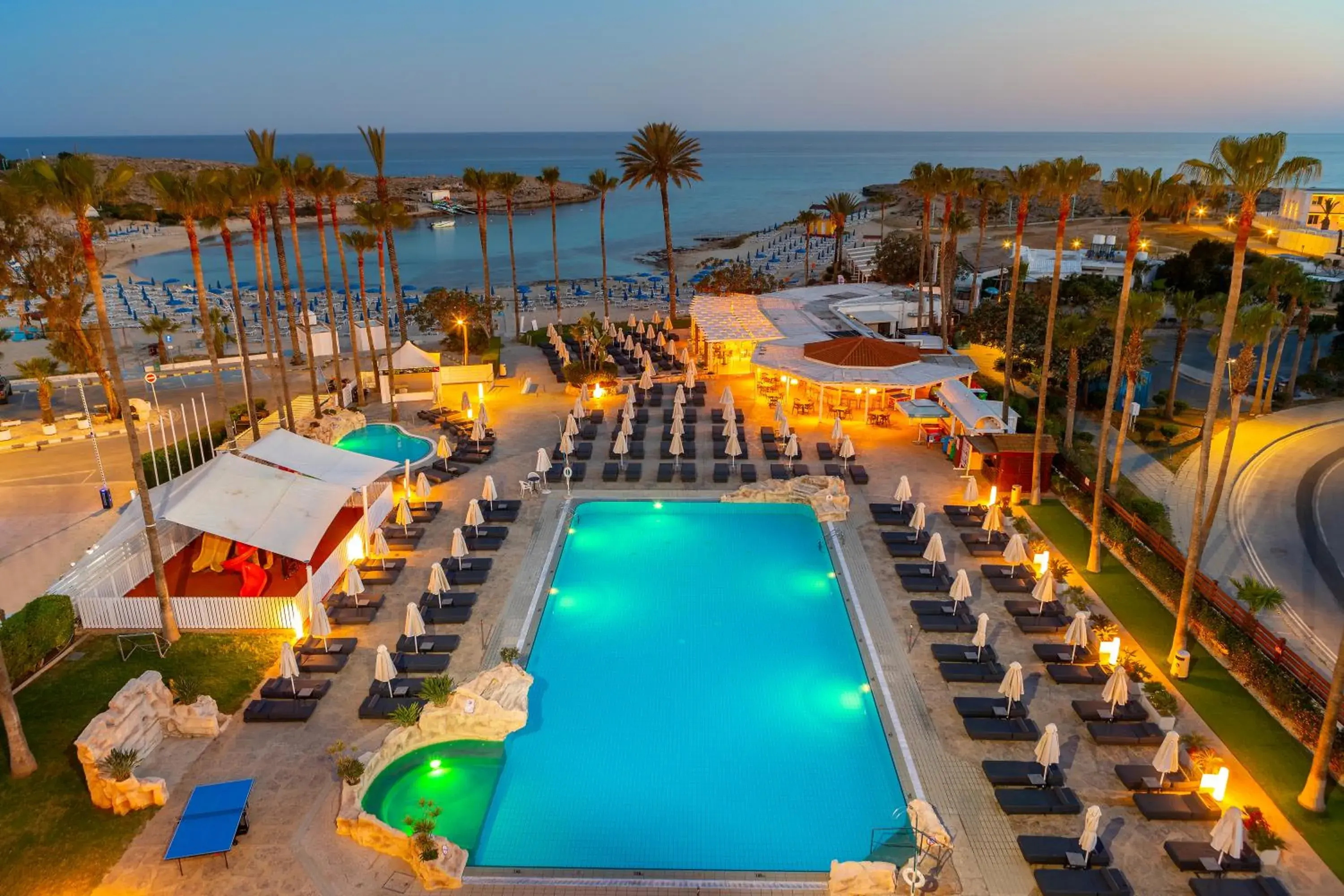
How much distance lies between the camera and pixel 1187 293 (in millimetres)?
28844

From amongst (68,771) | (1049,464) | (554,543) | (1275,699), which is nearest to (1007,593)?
(1275,699)

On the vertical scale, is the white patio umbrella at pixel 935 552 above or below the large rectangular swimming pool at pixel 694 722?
above

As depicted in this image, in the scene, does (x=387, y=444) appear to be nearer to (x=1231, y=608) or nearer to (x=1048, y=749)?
(x=1048, y=749)

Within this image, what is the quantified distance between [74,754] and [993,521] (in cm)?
1981

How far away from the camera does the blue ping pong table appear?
11.3 metres

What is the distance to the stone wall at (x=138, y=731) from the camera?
12656 mm

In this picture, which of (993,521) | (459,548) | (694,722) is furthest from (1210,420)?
(459,548)

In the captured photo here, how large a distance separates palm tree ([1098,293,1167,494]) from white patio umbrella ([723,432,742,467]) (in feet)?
34.6

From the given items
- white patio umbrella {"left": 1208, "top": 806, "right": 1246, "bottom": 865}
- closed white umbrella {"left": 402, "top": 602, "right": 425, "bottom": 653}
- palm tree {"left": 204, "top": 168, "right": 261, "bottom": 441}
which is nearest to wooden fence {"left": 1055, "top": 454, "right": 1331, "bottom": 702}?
white patio umbrella {"left": 1208, "top": 806, "right": 1246, "bottom": 865}

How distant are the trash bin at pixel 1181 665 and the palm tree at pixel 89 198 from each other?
20.2 m

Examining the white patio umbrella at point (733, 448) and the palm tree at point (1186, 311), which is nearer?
the white patio umbrella at point (733, 448)

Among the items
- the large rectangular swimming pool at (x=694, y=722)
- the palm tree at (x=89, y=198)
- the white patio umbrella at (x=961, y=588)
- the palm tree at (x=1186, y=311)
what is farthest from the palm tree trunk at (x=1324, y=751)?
the palm tree at (x=1186, y=311)

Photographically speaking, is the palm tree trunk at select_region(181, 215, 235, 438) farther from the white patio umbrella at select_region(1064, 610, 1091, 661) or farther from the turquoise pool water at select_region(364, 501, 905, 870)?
the white patio umbrella at select_region(1064, 610, 1091, 661)

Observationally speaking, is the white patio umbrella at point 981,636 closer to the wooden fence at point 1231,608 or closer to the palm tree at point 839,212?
the wooden fence at point 1231,608
